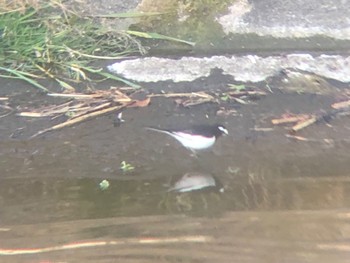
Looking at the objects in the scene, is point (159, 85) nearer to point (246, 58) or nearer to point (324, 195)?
point (246, 58)

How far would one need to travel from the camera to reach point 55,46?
13.2ft

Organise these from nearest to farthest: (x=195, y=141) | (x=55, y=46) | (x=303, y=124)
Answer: (x=195, y=141) → (x=303, y=124) → (x=55, y=46)

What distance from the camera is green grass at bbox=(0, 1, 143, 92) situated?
3.97m

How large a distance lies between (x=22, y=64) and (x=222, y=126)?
1054 mm

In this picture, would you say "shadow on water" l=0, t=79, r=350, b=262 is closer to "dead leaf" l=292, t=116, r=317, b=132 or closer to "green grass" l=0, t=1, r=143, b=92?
"dead leaf" l=292, t=116, r=317, b=132

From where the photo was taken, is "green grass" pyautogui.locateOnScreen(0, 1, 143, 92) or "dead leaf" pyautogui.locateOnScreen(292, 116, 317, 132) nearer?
"dead leaf" pyautogui.locateOnScreen(292, 116, 317, 132)

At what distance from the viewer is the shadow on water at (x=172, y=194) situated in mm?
2850

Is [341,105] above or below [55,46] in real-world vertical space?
below

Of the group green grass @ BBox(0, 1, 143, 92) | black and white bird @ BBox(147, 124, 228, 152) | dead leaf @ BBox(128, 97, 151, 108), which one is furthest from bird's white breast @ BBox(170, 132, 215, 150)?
green grass @ BBox(0, 1, 143, 92)

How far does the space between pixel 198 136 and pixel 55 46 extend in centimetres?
100

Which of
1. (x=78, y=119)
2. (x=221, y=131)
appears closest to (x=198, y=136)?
(x=221, y=131)

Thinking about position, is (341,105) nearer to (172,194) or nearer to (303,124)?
(303,124)

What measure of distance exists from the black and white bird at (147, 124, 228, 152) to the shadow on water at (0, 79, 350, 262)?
0.04 metres

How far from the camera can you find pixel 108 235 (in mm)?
2908
